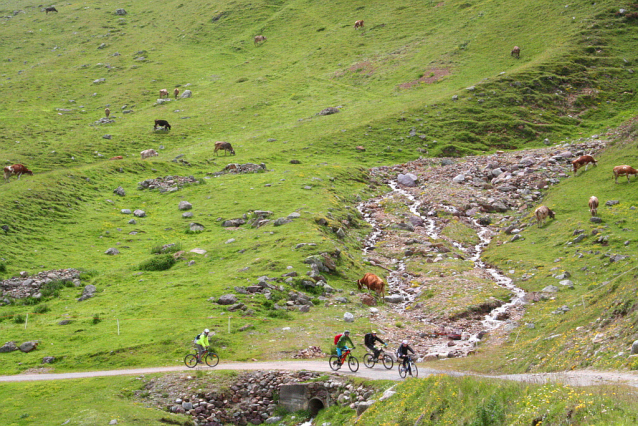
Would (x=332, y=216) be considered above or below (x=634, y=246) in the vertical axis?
above

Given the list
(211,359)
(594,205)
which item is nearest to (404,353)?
(211,359)

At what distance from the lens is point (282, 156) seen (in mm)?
71000

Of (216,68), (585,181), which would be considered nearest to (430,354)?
(585,181)

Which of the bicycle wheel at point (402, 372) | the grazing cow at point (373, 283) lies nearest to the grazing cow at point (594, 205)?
the grazing cow at point (373, 283)

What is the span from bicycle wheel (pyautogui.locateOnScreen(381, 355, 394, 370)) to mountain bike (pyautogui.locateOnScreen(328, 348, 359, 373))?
1.49 metres

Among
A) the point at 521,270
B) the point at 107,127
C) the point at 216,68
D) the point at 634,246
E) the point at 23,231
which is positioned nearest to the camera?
the point at 634,246

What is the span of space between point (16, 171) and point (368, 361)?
4884cm

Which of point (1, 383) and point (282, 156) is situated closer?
point (1, 383)

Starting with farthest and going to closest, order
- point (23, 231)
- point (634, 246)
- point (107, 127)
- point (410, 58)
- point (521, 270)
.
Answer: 1. point (410, 58)
2. point (107, 127)
3. point (23, 231)
4. point (521, 270)
5. point (634, 246)

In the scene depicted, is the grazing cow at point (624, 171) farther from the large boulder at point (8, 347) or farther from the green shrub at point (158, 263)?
the large boulder at point (8, 347)

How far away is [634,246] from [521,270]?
24.3ft

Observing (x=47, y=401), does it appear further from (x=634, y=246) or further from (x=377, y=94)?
(x=377, y=94)

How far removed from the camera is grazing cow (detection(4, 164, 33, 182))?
5725cm

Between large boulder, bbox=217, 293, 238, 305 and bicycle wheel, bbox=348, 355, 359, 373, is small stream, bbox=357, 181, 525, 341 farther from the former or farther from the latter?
large boulder, bbox=217, 293, 238, 305
